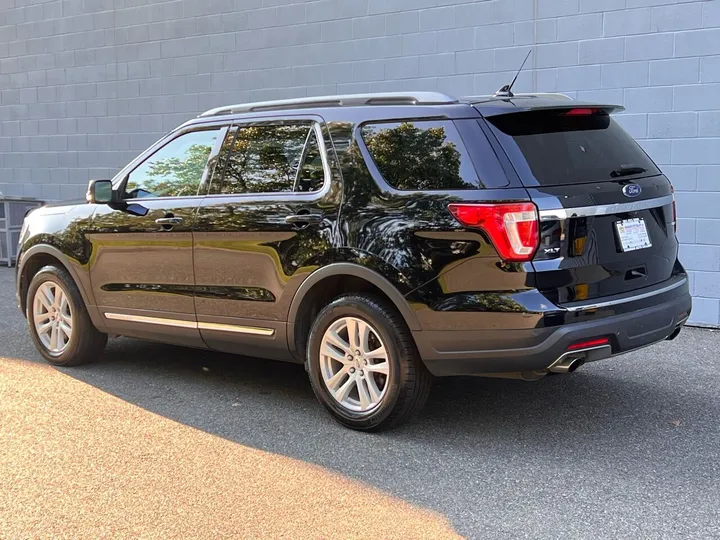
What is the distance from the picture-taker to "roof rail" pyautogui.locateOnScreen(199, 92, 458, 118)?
4336 mm

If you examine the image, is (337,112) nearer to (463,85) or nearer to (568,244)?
(568,244)

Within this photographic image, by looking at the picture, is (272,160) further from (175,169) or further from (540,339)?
(540,339)

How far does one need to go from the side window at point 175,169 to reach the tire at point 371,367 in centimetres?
142

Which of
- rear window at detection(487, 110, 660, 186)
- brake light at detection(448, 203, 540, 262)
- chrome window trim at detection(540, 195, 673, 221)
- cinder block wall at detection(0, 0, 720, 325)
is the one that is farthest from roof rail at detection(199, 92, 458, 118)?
cinder block wall at detection(0, 0, 720, 325)

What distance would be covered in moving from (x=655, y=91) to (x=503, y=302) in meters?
4.26

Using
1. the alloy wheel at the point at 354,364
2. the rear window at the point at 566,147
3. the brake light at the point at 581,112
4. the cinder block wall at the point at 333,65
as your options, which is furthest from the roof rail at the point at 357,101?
the cinder block wall at the point at 333,65

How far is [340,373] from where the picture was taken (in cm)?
456

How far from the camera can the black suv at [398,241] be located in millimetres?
3922

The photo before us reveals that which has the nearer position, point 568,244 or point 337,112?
point 568,244

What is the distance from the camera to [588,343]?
3924 mm

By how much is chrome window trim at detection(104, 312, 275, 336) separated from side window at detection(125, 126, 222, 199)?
830 mm

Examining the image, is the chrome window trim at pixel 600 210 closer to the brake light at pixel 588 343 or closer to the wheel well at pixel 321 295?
the brake light at pixel 588 343

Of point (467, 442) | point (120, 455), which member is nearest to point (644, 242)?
point (467, 442)

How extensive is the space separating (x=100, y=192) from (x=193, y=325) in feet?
3.71
